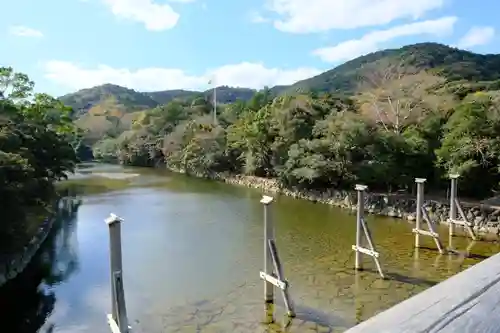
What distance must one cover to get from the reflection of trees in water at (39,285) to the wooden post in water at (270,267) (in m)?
3.27

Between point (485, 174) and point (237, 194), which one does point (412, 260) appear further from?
point (237, 194)

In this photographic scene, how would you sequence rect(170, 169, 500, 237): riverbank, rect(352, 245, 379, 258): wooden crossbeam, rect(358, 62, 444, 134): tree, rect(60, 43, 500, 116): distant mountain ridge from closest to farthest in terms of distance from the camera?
rect(352, 245, 379, 258): wooden crossbeam
rect(170, 169, 500, 237): riverbank
rect(358, 62, 444, 134): tree
rect(60, 43, 500, 116): distant mountain ridge

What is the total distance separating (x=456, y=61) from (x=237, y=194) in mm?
27070

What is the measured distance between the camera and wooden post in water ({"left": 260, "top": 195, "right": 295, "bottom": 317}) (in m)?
6.63

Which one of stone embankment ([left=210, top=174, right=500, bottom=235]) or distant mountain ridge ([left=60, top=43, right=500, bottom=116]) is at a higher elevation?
distant mountain ridge ([left=60, top=43, right=500, bottom=116])

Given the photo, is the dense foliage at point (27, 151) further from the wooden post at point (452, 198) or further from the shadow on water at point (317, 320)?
the wooden post at point (452, 198)

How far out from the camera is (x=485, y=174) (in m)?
13.4

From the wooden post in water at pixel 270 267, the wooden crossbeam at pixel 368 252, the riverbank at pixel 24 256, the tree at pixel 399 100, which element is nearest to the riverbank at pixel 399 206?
the tree at pixel 399 100

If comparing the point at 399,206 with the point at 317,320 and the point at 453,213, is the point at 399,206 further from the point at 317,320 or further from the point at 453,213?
the point at 317,320

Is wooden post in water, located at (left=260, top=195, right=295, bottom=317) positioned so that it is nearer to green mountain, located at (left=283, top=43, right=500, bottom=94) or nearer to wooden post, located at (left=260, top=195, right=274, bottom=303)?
wooden post, located at (left=260, top=195, right=274, bottom=303)

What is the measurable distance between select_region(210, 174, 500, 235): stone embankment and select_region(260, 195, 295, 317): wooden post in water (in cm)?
724

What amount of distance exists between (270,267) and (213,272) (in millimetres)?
2048

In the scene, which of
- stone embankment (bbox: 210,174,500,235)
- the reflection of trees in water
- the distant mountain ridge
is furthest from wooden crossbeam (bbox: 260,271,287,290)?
the distant mountain ridge

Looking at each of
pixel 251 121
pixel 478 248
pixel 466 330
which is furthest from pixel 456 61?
pixel 466 330
